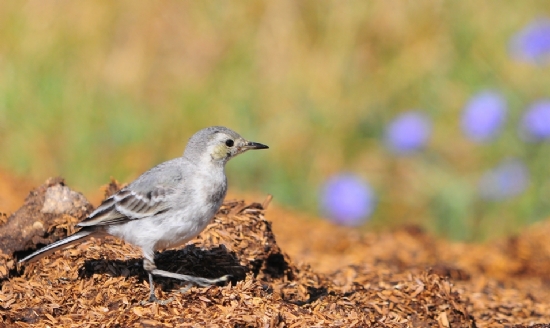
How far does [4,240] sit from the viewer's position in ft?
17.0

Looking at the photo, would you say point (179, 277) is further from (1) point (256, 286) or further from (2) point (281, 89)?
(2) point (281, 89)

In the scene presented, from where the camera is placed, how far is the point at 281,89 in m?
10.5

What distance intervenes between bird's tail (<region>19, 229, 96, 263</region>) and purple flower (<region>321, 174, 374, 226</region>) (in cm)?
450

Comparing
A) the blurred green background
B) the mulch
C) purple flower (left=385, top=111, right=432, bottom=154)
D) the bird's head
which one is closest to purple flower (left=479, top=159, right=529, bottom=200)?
the blurred green background

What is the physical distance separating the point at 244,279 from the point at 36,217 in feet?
4.42

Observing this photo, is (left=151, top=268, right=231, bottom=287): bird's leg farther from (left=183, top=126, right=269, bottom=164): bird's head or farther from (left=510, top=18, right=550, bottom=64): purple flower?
(left=510, top=18, right=550, bottom=64): purple flower

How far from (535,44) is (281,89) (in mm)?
3005

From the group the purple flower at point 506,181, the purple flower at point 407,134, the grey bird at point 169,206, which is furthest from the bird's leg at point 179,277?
the purple flower at point 407,134

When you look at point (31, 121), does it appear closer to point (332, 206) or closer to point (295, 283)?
point (332, 206)

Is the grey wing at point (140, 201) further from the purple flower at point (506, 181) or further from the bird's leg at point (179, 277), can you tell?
the purple flower at point (506, 181)

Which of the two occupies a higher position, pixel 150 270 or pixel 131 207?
pixel 131 207

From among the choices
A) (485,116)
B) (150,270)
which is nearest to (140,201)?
(150,270)

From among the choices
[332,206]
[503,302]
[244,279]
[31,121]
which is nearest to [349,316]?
[244,279]

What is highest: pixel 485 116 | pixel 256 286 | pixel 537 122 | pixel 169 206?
pixel 485 116
